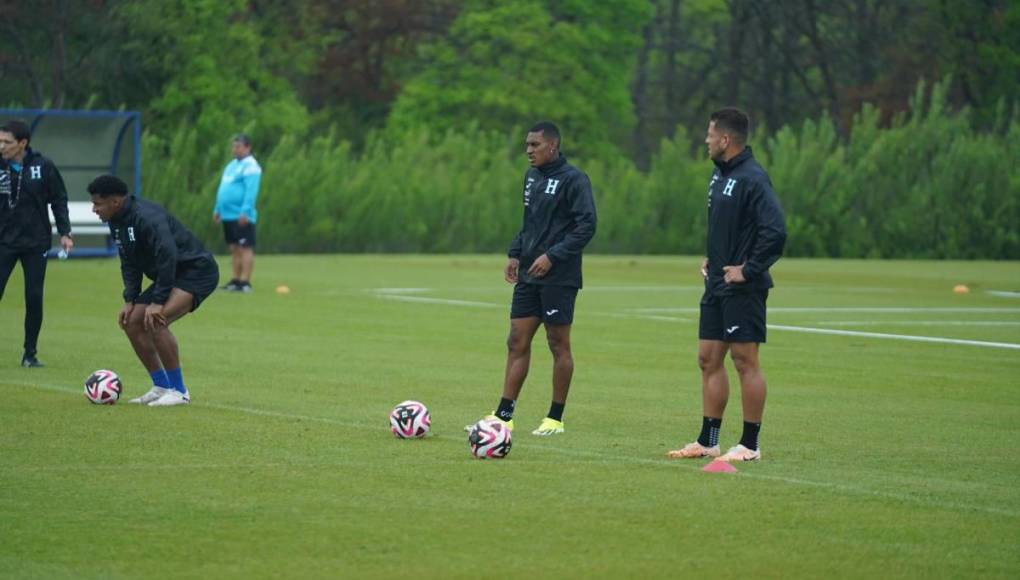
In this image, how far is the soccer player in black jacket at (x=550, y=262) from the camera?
13.2 m

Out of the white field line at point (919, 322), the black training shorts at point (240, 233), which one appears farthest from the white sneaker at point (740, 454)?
the black training shorts at point (240, 233)

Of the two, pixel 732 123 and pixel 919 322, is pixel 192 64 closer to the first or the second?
pixel 919 322

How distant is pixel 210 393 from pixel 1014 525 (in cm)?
761

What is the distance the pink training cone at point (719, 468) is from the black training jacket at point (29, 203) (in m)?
8.09

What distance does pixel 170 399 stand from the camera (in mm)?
14414

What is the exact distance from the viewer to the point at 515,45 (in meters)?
67.8

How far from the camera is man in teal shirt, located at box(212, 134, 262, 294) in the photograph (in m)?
28.3

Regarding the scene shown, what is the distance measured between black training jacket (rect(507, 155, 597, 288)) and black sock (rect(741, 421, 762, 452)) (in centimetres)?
197

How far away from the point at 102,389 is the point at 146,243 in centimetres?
118

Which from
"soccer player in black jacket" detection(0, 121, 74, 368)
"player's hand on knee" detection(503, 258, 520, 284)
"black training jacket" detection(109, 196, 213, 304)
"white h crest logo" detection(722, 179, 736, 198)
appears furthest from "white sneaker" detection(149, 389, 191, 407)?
"white h crest logo" detection(722, 179, 736, 198)

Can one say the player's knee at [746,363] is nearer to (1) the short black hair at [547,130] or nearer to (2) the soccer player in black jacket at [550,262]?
(2) the soccer player in black jacket at [550,262]

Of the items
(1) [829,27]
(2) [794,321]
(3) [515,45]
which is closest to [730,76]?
(1) [829,27]

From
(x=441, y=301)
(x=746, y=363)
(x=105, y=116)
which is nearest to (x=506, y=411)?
(x=746, y=363)

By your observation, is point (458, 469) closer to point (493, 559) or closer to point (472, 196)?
point (493, 559)
